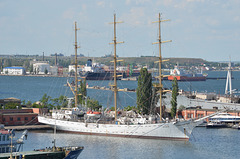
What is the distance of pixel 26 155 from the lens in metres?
35.6

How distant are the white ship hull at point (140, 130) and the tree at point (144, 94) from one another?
7371 millimetres

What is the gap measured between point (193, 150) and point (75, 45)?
27034 mm

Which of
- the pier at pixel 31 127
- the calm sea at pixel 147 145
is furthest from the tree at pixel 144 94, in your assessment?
the pier at pixel 31 127

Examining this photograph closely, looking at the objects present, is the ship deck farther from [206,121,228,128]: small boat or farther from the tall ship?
[206,121,228,128]: small boat

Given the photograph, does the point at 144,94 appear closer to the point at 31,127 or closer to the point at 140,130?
the point at 140,130

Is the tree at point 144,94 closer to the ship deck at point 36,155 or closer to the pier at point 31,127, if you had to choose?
the pier at point 31,127

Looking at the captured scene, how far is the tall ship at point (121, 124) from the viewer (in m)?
53.4

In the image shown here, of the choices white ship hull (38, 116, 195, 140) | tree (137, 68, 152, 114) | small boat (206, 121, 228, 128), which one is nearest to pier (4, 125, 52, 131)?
white ship hull (38, 116, 195, 140)

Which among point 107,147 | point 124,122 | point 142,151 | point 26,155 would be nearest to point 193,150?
point 142,151

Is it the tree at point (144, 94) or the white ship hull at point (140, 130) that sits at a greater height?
the tree at point (144, 94)

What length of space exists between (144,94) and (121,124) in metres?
8.83

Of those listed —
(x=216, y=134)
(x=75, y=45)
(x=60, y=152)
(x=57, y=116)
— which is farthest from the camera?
(x=75, y=45)

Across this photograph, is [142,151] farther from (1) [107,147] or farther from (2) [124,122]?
(2) [124,122]

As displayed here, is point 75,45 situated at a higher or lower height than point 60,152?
higher
